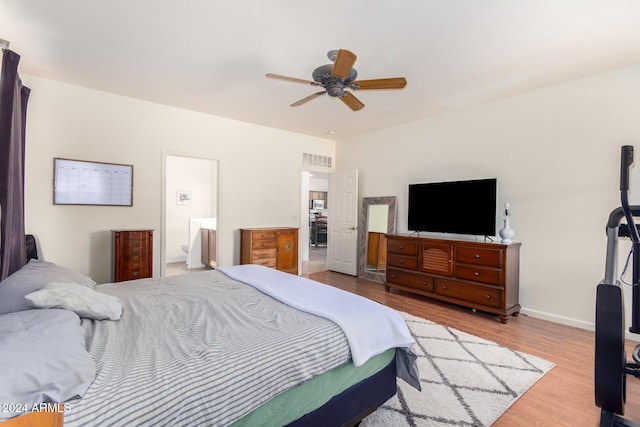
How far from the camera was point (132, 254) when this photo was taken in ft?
12.7

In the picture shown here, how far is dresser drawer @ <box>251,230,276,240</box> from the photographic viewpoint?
5004 millimetres

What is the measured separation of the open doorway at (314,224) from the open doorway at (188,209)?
2.07 m

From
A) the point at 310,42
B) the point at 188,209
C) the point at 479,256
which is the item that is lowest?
the point at 479,256

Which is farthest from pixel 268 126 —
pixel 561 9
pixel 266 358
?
pixel 266 358

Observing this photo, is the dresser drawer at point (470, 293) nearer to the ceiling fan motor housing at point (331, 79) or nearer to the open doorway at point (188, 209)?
the ceiling fan motor housing at point (331, 79)

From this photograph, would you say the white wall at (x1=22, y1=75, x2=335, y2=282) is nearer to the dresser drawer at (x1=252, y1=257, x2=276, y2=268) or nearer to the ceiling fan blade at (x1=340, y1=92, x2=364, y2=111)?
the dresser drawer at (x1=252, y1=257, x2=276, y2=268)

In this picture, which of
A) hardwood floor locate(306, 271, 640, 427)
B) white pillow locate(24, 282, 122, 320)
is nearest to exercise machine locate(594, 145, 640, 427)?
hardwood floor locate(306, 271, 640, 427)

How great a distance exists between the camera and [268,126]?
5492 millimetres

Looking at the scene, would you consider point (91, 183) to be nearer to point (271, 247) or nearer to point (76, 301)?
point (271, 247)

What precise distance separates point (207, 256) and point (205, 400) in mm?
5238

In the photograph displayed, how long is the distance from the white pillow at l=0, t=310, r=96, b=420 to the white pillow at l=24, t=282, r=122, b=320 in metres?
0.27

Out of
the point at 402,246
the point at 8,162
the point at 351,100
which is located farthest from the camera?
the point at 402,246

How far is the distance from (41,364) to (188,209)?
643cm

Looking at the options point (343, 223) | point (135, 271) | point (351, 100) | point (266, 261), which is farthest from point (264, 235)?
point (351, 100)
